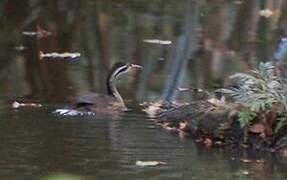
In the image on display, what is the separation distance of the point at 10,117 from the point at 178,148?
1840mm

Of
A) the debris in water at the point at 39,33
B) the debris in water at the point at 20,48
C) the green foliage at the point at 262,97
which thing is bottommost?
the debris in water at the point at 39,33

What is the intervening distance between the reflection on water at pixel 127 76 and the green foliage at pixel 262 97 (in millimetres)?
324

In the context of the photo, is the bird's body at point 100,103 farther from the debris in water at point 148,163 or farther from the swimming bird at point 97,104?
the debris in water at point 148,163

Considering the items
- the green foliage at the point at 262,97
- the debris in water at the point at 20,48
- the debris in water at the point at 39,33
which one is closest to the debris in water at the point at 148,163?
the green foliage at the point at 262,97

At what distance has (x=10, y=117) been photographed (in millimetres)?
8398

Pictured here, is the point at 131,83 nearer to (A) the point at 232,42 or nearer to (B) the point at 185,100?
(B) the point at 185,100

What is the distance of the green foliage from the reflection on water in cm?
32

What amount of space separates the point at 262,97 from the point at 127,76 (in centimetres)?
391

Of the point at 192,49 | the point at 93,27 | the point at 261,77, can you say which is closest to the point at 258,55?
the point at 192,49

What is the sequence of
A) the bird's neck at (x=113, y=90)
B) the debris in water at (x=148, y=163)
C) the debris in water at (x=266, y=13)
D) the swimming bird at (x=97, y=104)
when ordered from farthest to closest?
the debris in water at (x=266, y=13)
the bird's neck at (x=113, y=90)
the swimming bird at (x=97, y=104)
the debris in water at (x=148, y=163)

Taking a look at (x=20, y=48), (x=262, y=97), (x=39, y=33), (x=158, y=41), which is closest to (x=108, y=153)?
(x=262, y=97)

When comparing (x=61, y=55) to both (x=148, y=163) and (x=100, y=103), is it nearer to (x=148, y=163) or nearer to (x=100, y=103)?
(x=100, y=103)

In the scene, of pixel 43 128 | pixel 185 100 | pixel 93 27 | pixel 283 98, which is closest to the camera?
pixel 283 98

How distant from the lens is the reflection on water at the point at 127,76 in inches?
270
